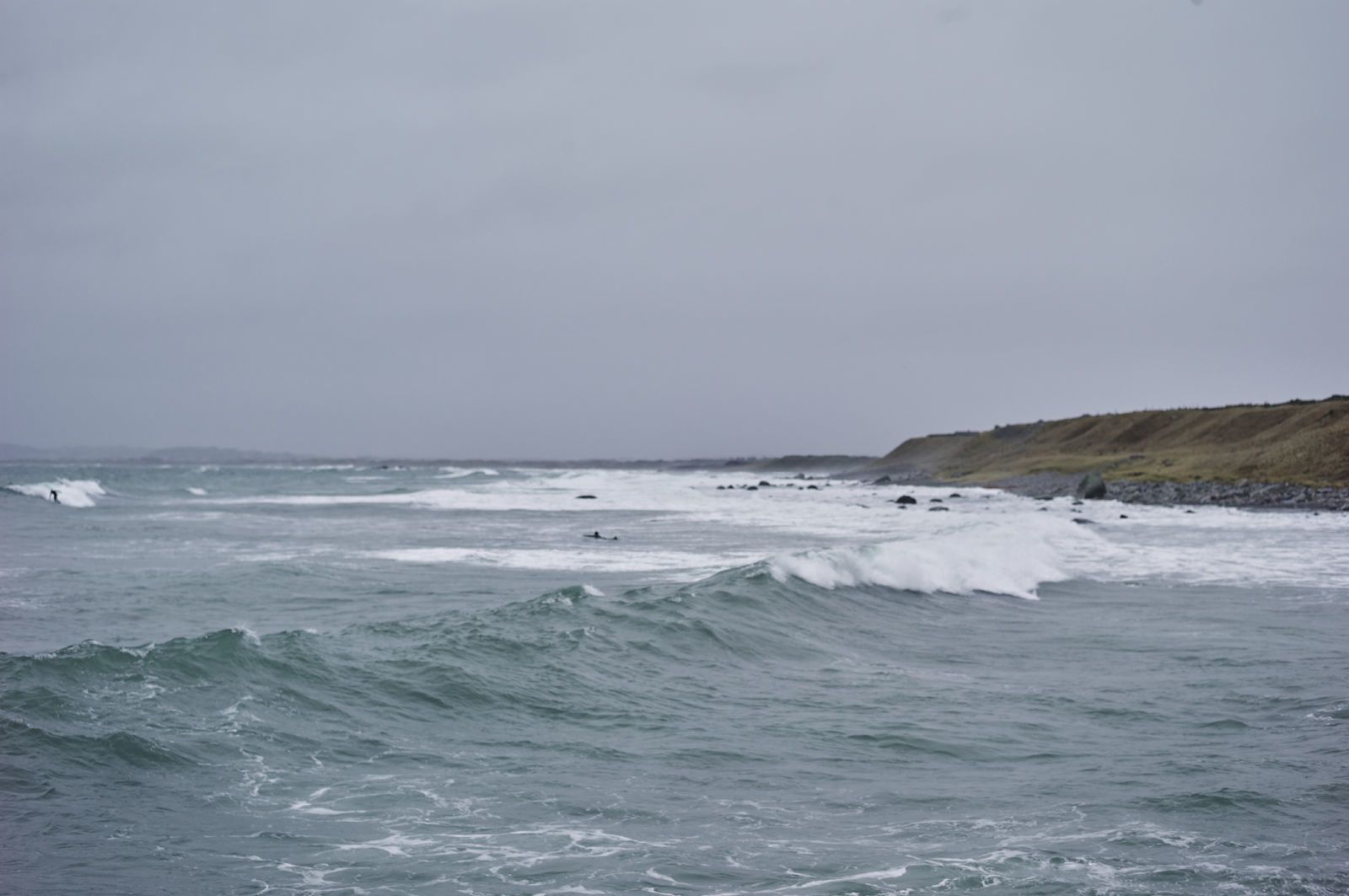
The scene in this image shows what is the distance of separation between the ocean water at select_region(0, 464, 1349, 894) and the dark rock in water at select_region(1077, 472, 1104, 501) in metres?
30.0

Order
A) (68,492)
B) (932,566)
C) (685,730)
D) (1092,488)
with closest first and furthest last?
(685,730) < (932,566) < (1092,488) < (68,492)

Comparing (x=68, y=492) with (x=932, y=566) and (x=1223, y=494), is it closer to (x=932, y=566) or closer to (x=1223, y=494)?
(x=932, y=566)

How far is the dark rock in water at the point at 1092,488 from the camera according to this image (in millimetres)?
52375

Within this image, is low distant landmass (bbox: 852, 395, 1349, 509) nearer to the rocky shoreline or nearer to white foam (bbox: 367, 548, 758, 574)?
the rocky shoreline

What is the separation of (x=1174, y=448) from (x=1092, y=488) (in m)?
27.7

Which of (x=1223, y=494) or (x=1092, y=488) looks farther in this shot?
(x=1092, y=488)

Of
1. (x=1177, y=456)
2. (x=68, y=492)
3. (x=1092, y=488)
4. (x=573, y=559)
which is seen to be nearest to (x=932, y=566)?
(x=573, y=559)

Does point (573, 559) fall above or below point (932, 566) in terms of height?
below

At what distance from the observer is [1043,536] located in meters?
28.4

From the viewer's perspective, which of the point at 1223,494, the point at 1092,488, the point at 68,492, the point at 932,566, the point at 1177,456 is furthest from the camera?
the point at 1177,456

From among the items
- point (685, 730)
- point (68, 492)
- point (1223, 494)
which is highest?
point (1223, 494)

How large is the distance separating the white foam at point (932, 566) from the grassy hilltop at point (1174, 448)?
30840 millimetres

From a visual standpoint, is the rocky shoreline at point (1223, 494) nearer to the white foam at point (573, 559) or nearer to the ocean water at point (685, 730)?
the ocean water at point (685, 730)

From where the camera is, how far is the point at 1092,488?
2071 inches
